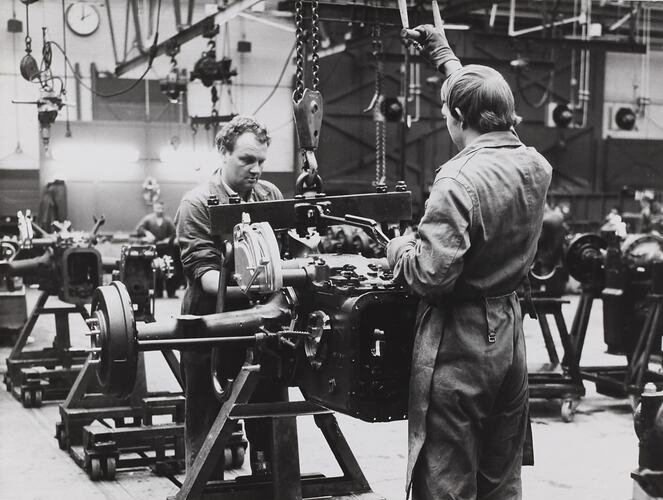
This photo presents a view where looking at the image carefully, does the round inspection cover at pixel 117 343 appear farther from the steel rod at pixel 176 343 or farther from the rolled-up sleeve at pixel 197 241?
the rolled-up sleeve at pixel 197 241

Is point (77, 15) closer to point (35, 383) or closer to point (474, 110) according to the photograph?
point (35, 383)

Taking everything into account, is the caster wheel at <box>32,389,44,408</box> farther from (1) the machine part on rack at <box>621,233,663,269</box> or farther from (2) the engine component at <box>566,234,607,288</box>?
(1) the machine part on rack at <box>621,233,663,269</box>

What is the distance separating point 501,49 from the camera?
587 inches

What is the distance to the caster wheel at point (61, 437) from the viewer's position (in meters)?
4.36

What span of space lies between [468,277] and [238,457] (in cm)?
216

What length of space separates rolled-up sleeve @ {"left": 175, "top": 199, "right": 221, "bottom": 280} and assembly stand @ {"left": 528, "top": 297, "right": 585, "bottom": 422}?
94.6 inches

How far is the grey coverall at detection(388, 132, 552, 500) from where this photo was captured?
6.93 ft

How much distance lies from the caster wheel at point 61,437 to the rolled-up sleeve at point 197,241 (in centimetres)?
169

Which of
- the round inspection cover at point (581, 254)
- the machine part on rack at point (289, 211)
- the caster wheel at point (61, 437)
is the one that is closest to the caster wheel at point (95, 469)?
the caster wheel at point (61, 437)

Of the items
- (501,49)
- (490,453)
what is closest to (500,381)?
(490,453)

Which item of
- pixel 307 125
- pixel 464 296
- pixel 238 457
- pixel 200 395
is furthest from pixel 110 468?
pixel 464 296

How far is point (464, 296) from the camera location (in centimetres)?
217

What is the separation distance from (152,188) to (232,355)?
881 cm

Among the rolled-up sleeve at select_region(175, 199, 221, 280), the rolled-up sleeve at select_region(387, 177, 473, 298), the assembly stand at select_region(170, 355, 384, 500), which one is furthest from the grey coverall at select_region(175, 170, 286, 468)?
the rolled-up sleeve at select_region(387, 177, 473, 298)
